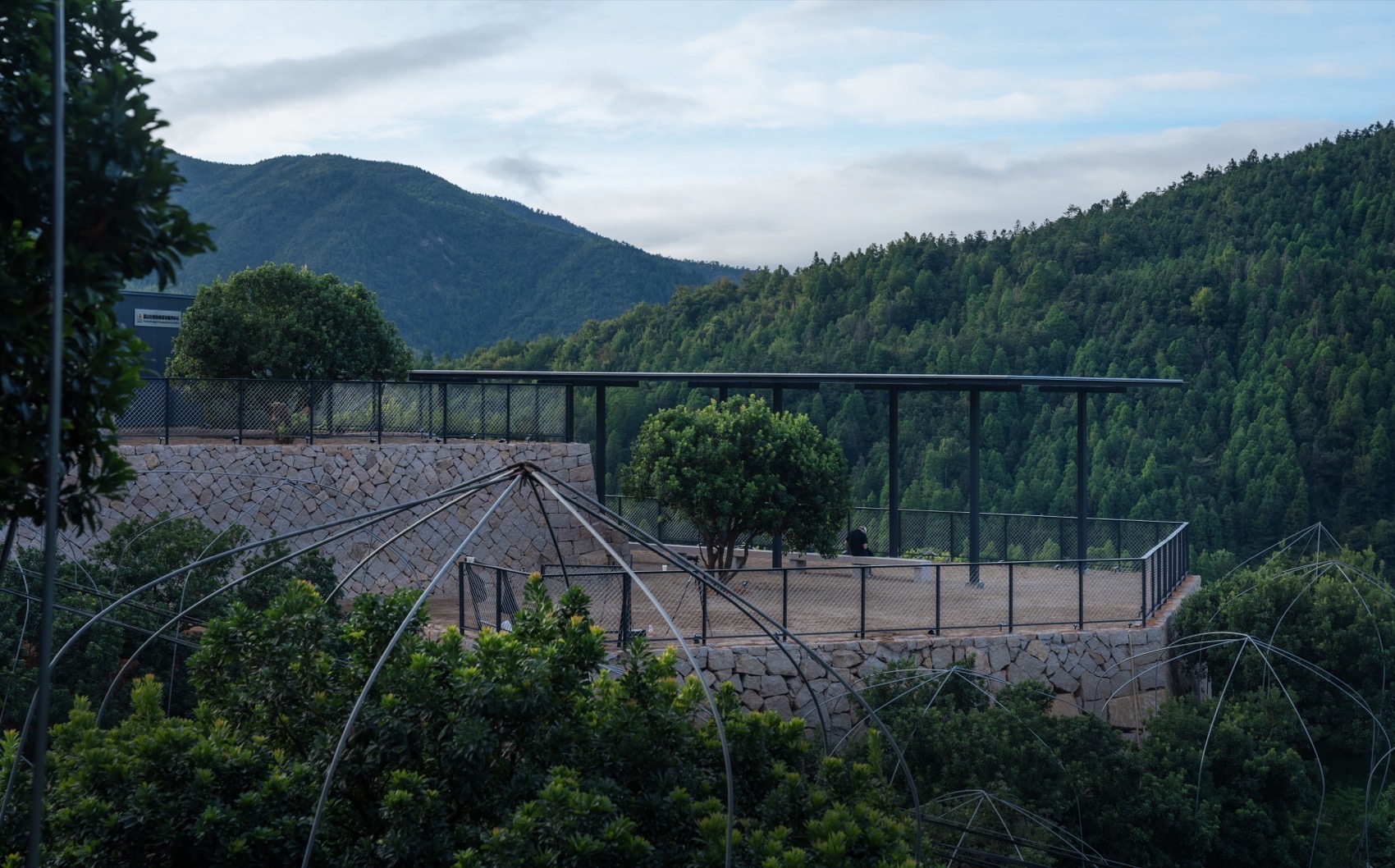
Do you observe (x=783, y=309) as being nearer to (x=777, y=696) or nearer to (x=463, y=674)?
(x=777, y=696)

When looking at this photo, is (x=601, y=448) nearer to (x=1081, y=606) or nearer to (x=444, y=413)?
(x=444, y=413)

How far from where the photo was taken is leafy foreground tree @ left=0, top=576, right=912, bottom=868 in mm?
5812

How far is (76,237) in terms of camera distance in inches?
175

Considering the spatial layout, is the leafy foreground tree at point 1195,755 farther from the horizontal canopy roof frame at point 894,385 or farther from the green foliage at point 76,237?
the green foliage at point 76,237

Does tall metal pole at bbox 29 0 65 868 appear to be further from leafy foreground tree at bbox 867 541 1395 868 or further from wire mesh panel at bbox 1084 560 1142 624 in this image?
wire mesh panel at bbox 1084 560 1142 624

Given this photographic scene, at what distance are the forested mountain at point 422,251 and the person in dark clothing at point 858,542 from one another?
220ft

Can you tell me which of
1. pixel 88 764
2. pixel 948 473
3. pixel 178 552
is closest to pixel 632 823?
pixel 88 764

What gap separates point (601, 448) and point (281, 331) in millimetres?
6617

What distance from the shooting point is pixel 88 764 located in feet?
20.0

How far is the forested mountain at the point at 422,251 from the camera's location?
292ft

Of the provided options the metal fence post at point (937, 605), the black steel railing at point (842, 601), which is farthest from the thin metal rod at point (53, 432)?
the metal fence post at point (937, 605)

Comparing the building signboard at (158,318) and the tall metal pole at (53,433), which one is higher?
the building signboard at (158,318)

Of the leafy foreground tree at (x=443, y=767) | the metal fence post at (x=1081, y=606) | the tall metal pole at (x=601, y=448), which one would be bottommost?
the metal fence post at (x=1081, y=606)

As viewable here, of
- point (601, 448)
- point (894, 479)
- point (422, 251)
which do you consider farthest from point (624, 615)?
point (422, 251)
